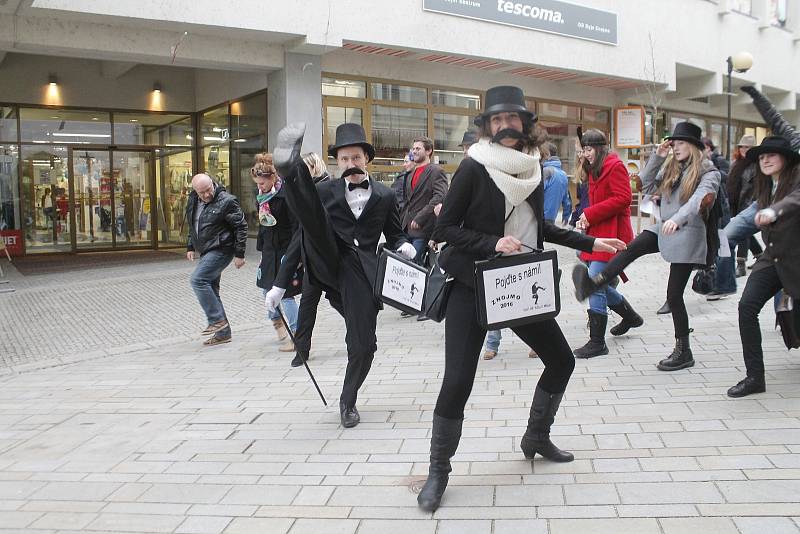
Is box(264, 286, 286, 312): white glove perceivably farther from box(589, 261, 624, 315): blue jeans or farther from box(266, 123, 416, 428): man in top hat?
box(589, 261, 624, 315): blue jeans

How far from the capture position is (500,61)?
51.6 ft

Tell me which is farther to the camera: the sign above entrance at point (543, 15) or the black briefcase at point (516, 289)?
the sign above entrance at point (543, 15)

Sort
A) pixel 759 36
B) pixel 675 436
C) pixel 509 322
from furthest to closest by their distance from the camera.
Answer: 1. pixel 759 36
2. pixel 675 436
3. pixel 509 322

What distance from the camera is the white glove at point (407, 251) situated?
5.01 meters

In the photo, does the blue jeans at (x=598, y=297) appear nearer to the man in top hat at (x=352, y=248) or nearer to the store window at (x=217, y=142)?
the man in top hat at (x=352, y=248)

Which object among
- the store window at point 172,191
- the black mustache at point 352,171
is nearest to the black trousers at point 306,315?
the black mustache at point 352,171

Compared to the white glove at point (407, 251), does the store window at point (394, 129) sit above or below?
above

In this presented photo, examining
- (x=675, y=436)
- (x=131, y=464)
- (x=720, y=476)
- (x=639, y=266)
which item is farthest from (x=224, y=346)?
(x=639, y=266)

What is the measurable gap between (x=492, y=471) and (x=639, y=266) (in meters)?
9.17

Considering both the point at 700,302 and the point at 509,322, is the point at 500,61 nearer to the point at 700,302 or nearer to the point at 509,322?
the point at 700,302

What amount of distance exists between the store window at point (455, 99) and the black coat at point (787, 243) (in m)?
12.1

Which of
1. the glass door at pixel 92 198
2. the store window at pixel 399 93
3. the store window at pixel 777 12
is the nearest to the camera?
the store window at pixel 399 93

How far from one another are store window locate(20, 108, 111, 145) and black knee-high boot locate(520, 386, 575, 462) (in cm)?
1505

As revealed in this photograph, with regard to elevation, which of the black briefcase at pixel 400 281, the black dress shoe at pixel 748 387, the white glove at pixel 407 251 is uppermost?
the white glove at pixel 407 251
